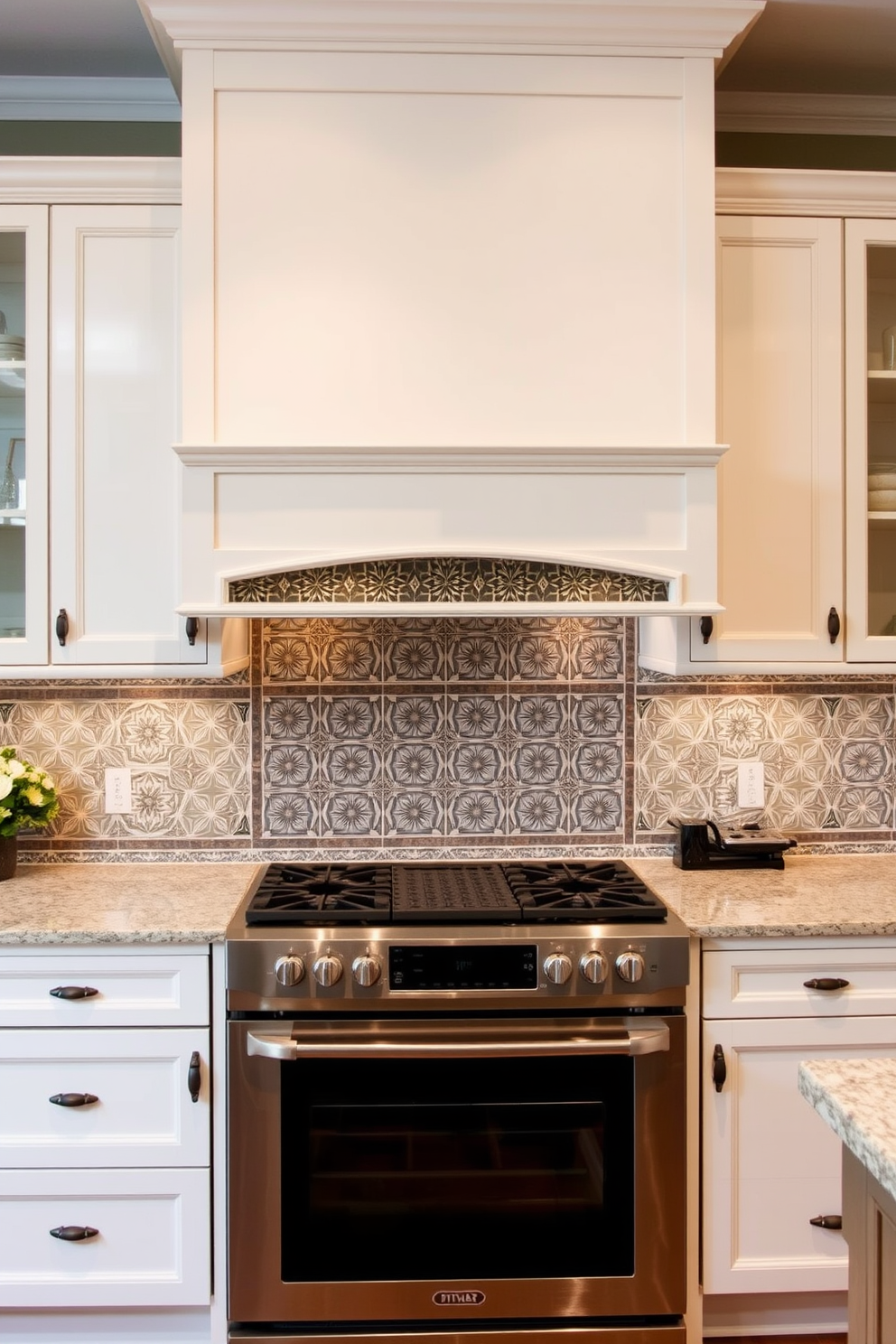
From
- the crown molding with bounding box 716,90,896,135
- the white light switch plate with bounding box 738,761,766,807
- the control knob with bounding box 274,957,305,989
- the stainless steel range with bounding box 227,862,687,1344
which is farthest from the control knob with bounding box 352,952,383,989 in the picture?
the crown molding with bounding box 716,90,896,135

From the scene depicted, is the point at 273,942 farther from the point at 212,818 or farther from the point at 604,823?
the point at 604,823

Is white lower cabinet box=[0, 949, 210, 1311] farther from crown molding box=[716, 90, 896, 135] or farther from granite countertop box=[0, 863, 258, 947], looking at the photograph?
crown molding box=[716, 90, 896, 135]

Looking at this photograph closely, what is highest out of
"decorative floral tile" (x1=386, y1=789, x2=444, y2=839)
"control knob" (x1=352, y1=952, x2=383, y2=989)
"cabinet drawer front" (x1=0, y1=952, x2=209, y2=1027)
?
"decorative floral tile" (x1=386, y1=789, x2=444, y2=839)

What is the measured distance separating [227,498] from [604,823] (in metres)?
1.27

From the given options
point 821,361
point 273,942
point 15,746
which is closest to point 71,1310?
point 273,942

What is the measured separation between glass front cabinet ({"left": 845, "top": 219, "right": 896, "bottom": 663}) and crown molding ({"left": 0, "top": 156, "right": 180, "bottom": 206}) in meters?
1.56

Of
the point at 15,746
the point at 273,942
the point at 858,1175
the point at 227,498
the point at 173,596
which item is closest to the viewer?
the point at 858,1175

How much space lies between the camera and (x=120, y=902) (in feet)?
7.32

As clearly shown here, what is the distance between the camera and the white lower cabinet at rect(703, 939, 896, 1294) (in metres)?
2.08

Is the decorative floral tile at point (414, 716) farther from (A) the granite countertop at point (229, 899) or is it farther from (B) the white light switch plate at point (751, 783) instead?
(B) the white light switch plate at point (751, 783)

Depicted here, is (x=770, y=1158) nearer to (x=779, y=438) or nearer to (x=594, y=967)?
(x=594, y=967)

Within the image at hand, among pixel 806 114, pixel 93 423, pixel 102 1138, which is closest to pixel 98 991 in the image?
pixel 102 1138

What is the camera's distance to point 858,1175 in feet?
3.88

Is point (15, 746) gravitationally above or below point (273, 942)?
above
